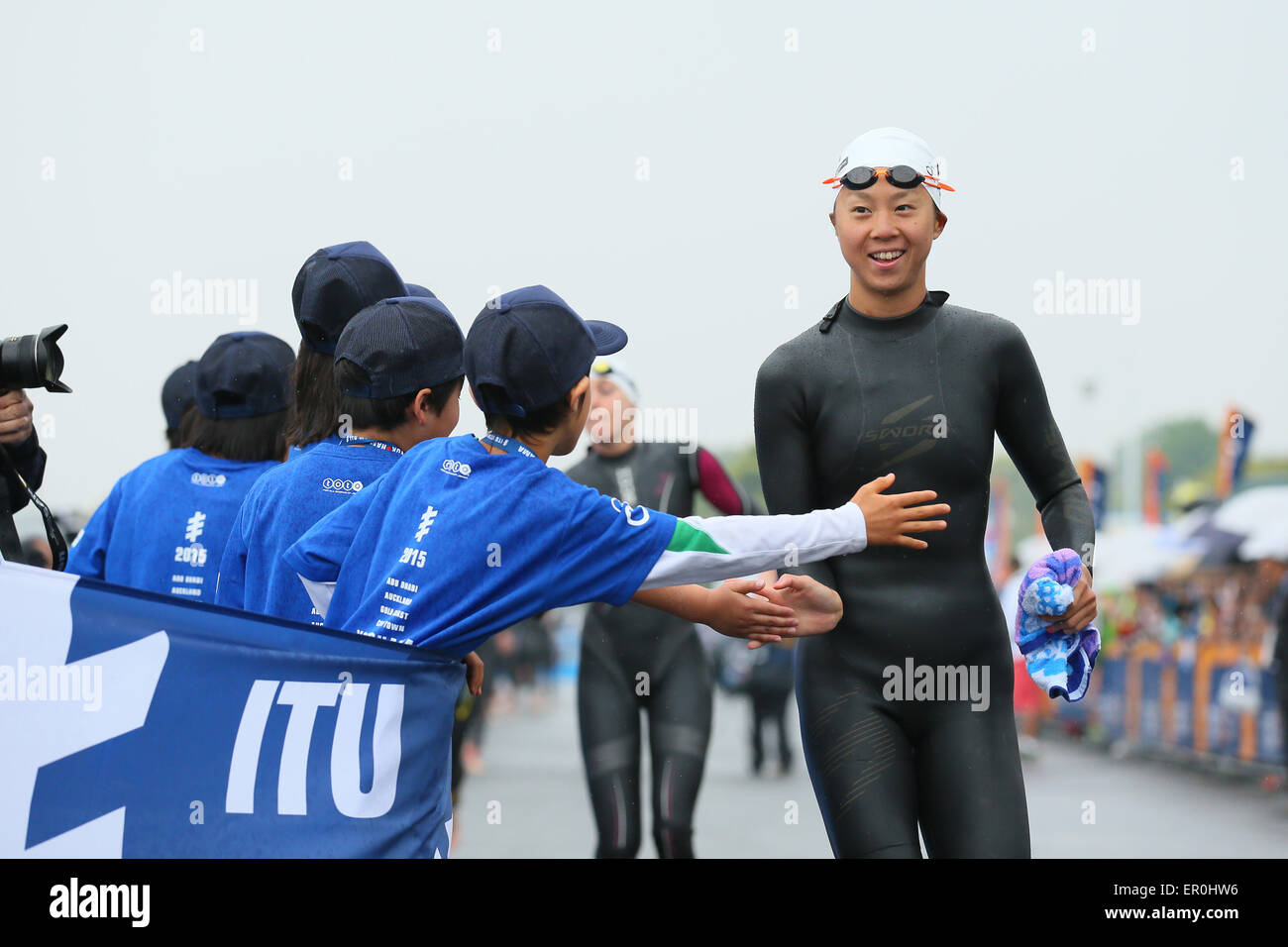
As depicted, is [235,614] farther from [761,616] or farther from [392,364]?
[761,616]

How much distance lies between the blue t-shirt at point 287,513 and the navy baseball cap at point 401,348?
18 cm

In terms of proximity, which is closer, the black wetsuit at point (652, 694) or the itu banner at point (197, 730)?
the itu banner at point (197, 730)

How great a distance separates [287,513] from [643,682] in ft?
9.86

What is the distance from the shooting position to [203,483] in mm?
5277

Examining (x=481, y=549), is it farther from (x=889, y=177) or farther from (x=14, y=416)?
(x=14, y=416)

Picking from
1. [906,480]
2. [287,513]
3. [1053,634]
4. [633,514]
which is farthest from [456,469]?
[1053,634]

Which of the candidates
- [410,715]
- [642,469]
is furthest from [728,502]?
[410,715]

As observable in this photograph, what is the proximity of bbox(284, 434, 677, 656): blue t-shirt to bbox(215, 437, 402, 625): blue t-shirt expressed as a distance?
15.8 inches

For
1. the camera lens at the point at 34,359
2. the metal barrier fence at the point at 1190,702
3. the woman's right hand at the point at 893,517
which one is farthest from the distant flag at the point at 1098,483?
the camera lens at the point at 34,359

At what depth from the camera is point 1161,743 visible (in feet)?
60.8

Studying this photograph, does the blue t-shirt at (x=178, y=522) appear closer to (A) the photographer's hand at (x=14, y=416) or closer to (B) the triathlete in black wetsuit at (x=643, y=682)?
(A) the photographer's hand at (x=14, y=416)

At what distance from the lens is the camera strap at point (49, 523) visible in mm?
4508
